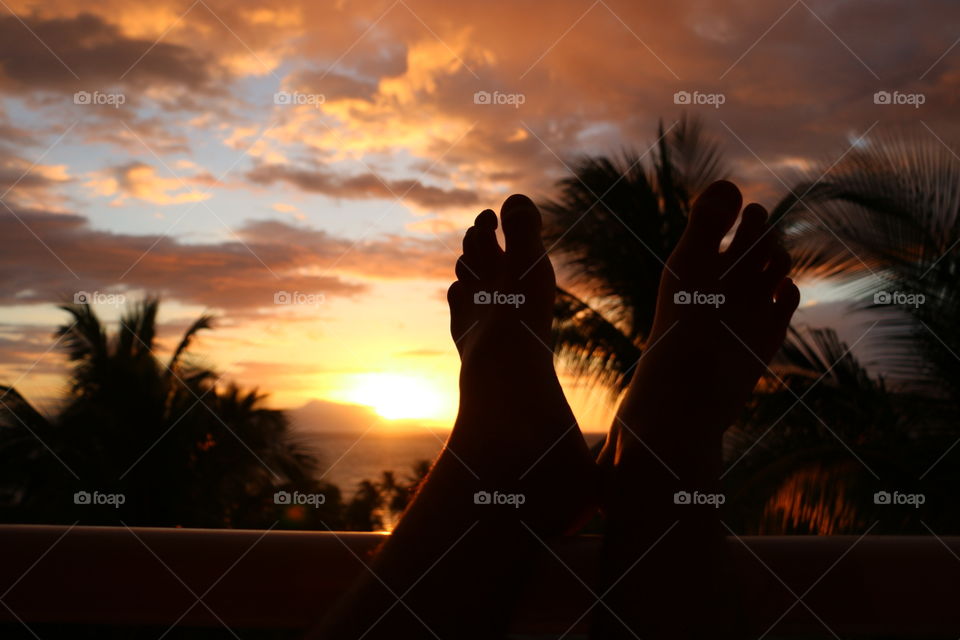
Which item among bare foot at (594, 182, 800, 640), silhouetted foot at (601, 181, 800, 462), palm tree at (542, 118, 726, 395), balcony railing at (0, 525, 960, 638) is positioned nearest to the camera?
balcony railing at (0, 525, 960, 638)

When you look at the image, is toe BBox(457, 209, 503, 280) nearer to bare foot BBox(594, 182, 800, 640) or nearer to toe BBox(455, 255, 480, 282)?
toe BBox(455, 255, 480, 282)

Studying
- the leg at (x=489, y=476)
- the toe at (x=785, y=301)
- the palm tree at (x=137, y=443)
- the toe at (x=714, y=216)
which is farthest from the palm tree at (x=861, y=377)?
the palm tree at (x=137, y=443)

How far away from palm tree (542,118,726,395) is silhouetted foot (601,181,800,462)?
4.56 metres

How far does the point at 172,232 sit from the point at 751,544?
12.1ft

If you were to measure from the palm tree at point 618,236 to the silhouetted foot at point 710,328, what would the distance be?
15.0 feet

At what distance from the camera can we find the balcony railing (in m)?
0.58

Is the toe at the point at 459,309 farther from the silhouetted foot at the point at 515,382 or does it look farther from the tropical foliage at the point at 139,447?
the tropical foliage at the point at 139,447

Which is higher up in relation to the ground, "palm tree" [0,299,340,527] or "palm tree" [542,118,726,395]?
"palm tree" [542,118,726,395]

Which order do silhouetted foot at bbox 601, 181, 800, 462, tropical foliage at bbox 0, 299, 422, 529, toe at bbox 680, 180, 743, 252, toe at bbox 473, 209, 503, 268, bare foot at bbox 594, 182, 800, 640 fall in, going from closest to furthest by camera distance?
bare foot at bbox 594, 182, 800, 640, silhouetted foot at bbox 601, 181, 800, 462, toe at bbox 680, 180, 743, 252, toe at bbox 473, 209, 503, 268, tropical foliage at bbox 0, 299, 422, 529

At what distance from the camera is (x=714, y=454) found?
0.99m

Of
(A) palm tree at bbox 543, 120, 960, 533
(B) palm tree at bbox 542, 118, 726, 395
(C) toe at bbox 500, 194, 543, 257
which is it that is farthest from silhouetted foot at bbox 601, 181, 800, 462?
(B) palm tree at bbox 542, 118, 726, 395

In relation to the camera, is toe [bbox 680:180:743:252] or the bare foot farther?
toe [bbox 680:180:743:252]

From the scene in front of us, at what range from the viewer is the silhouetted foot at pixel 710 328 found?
1.06m

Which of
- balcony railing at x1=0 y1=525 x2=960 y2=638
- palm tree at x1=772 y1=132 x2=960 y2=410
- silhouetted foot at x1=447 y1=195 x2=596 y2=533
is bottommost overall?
balcony railing at x1=0 y1=525 x2=960 y2=638
